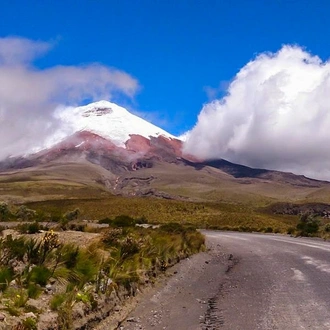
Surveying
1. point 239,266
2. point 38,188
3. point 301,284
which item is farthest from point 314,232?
point 38,188

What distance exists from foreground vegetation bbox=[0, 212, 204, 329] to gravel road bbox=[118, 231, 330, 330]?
611 millimetres

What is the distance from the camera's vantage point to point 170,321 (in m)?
9.09

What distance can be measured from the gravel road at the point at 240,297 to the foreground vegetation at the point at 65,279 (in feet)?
2.00

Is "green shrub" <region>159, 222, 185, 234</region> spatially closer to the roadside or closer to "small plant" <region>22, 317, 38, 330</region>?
the roadside

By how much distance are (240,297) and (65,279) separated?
400 centimetres

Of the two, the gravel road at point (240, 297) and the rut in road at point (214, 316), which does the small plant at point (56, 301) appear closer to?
the gravel road at point (240, 297)

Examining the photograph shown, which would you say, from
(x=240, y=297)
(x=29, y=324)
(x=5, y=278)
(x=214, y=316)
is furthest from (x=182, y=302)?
(x=29, y=324)

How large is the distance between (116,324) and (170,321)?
1.02 m

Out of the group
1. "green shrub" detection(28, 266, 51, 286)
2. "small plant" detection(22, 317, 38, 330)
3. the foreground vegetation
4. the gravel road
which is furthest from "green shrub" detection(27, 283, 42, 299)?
the gravel road

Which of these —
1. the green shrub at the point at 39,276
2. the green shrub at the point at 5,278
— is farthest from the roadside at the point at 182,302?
the green shrub at the point at 5,278

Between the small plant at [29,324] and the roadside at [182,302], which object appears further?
the roadside at [182,302]

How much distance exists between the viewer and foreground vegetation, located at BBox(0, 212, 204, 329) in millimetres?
7637

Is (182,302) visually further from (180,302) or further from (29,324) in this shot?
(29,324)

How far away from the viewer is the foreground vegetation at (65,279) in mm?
7637
